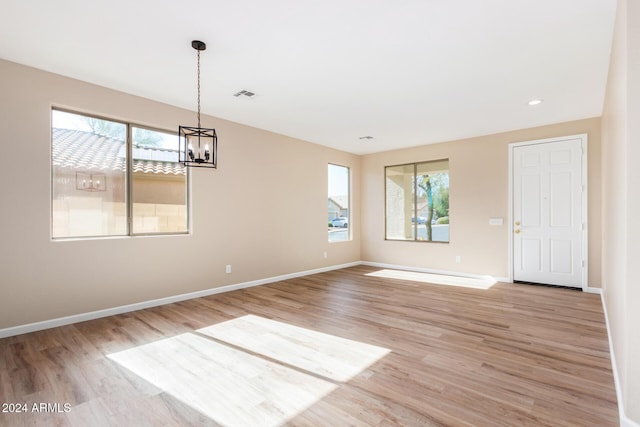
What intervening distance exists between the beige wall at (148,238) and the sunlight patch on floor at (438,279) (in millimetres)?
1377

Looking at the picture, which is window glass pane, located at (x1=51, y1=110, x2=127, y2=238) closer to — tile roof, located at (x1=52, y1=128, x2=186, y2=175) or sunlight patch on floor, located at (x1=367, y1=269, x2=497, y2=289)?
tile roof, located at (x1=52, y1=128, x2=186, y2=175)

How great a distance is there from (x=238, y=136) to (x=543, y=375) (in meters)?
4.83

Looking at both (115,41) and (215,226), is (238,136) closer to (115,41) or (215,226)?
(215,226)

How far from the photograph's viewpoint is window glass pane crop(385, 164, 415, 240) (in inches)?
272

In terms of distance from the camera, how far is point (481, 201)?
587 cm

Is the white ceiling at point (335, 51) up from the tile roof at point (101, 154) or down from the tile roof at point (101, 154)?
up

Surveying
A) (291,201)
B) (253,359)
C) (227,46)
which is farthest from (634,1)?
(291,201)

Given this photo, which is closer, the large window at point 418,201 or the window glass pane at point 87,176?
the window glass pane at point 87,176

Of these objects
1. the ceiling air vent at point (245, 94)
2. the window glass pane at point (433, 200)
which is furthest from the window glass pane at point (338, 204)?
the ceiling air vent at point (245, 94)

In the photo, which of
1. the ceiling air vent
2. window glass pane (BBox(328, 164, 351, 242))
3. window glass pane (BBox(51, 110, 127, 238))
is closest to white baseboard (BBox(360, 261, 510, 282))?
window glass pane (BBox(328, 164, 351, 242))

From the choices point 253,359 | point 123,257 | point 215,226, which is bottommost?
point 253,359

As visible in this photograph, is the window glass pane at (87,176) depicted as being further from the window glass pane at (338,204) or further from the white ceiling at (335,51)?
the window glass pane at (338,204)

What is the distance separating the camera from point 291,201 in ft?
19.8

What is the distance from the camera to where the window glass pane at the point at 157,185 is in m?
4.13
